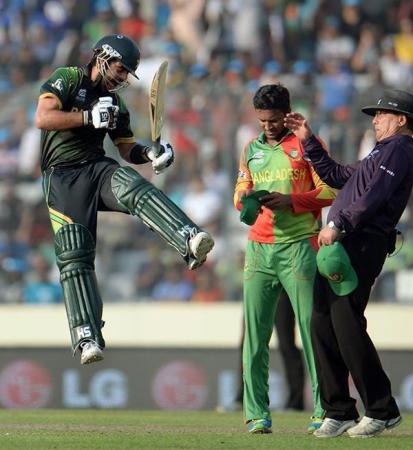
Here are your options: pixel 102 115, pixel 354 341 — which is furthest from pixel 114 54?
pixel 354 341

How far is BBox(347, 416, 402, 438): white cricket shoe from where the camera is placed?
721 centimetres

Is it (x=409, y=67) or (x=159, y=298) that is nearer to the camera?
(x=159, y=298)

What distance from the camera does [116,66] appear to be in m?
8.05

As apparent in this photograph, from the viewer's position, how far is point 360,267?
283 inches

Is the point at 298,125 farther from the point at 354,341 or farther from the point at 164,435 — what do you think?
the point at 164,435

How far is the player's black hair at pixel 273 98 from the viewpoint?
7871mm

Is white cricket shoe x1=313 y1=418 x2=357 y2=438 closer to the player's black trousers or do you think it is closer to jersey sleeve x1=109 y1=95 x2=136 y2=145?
the player's black trousers

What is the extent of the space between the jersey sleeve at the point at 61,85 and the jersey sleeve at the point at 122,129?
1.32ft

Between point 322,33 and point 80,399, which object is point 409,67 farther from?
point 80,399

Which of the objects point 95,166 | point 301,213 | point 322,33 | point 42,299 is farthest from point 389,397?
point 322,33

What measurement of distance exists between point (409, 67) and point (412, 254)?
4337 millimetres

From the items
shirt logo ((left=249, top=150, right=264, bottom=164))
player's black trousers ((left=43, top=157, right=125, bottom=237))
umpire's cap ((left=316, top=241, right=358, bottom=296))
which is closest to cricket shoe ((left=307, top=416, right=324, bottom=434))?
umpire's cap ((left=316, top=241, right=358, bottom=296))

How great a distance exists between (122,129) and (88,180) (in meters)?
0.58

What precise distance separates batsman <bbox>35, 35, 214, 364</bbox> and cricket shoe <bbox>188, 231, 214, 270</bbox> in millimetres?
30
